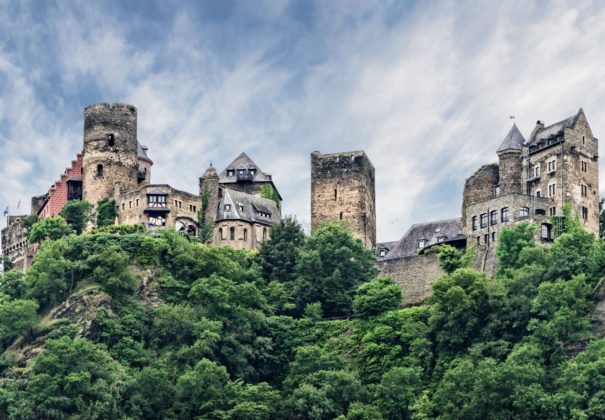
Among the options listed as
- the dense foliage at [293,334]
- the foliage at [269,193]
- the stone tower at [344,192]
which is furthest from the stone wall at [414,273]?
the foliage at [269,193]

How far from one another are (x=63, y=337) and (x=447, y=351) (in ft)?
91.0

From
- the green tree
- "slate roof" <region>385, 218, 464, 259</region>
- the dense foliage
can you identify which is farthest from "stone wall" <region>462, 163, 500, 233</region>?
the green tree

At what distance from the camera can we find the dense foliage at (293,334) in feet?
250

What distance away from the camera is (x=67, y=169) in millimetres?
114875

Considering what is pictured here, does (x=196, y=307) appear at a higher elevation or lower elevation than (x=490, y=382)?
higher

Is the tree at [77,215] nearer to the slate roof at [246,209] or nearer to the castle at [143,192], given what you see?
the castle at [143,192]

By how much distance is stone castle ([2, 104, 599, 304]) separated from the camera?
98.0m

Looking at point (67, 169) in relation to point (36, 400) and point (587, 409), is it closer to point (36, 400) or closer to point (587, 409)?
point (36, 400)

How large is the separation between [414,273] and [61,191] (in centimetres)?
3847

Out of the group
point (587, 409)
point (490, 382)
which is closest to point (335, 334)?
point (490, 382)

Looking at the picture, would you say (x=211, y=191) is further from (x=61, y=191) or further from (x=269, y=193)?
(x=61, y=191)

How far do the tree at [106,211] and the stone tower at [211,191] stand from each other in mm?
8536

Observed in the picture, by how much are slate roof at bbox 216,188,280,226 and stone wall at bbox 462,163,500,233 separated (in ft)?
62.7

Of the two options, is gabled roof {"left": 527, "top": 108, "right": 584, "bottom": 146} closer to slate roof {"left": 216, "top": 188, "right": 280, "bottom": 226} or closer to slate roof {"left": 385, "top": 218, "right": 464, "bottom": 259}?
slate roof {"left": 385, "top": 218, "right": 464, "bottom": 259}
